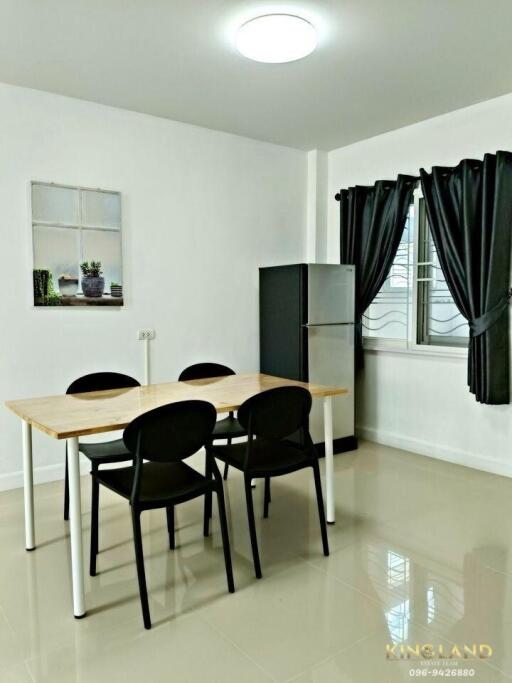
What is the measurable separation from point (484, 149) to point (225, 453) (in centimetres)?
299

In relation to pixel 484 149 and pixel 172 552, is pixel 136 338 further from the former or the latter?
pixel 484 149

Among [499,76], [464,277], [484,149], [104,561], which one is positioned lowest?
[104,561]

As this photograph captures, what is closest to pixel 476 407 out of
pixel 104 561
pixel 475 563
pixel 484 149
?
pixel 475 563

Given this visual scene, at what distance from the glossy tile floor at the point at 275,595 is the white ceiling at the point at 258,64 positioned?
9.18 feet

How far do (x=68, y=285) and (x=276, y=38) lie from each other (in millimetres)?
2181

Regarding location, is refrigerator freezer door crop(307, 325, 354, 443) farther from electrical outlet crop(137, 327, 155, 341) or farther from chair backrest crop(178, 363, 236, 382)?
electrical outlet crop(137, 327, 155, 341)

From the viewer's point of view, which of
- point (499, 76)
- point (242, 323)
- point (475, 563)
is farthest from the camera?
point (242, 323)

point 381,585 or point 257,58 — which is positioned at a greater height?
point 257,58

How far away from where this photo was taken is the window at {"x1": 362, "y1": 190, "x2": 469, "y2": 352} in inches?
173

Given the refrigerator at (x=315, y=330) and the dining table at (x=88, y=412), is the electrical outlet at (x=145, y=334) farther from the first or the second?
the refrigerator at (x=315, y=330)

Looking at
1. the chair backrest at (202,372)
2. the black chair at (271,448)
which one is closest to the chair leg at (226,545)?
the black chair at (271,448)

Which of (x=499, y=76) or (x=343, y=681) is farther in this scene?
(x=499, y=76)

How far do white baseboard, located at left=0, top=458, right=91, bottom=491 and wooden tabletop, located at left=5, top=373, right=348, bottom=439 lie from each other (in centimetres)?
114

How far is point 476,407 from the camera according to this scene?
4.14 metres
